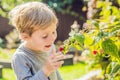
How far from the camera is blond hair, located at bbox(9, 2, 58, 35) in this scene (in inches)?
110

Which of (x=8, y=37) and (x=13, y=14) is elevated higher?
(x=8, y=37)

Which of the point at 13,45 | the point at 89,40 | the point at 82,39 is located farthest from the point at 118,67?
the point at 13,45

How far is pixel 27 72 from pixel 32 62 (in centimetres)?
12

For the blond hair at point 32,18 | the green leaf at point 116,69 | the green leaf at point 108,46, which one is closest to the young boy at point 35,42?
the blond hair at point 32,18

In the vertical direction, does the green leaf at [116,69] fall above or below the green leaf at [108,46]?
below

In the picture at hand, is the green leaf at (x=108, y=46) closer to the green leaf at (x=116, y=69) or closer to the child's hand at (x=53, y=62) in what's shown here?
the green leaf at (x=116, y=69)

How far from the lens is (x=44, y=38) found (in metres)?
2.80

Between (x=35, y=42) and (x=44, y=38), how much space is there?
9 centimetres

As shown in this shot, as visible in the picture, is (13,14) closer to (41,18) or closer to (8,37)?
(41,18)

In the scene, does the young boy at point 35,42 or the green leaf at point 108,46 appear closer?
the young boy at point 35,42

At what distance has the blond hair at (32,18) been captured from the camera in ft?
9.18

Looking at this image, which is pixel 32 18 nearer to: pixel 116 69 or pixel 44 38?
pixel 44 38

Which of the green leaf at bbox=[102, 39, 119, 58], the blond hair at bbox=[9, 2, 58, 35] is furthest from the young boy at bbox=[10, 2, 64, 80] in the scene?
the green leaf at bbox=[102, 39, 119, 58]

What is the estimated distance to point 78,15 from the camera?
10.8 m
